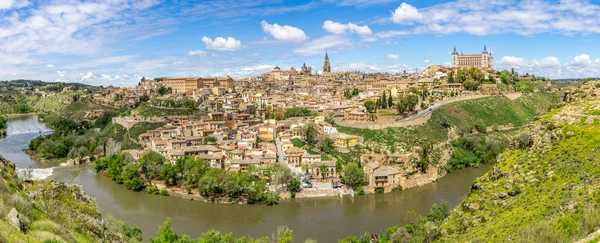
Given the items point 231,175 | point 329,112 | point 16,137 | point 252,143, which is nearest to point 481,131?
point 329,112

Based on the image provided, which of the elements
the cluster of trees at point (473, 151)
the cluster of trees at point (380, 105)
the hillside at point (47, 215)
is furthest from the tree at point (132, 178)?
the cluster of trees at point (380, 105)

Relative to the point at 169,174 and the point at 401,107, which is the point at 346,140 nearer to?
the point at 401,107

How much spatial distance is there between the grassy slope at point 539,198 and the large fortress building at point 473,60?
73.9 m

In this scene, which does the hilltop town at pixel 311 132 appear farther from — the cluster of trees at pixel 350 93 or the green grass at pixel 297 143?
the cluster of trees at pixel 350 93

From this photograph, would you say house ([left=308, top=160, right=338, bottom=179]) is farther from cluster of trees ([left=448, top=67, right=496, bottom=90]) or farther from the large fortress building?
the large fortress building

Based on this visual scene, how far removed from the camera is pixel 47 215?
8.51 metres

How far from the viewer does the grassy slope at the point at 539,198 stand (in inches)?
385

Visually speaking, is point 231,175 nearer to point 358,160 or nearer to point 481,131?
point 358,160

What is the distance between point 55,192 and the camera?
418 inches

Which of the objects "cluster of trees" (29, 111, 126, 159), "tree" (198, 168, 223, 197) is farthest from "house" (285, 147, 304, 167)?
"cluster of trees" (29, 111, 126, 159)

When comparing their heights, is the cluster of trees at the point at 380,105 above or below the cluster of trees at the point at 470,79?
below

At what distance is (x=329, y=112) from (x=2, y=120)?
1963 inches

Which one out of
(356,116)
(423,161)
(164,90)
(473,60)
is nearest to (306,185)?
(423,161)

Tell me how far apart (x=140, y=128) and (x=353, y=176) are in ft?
93.0
